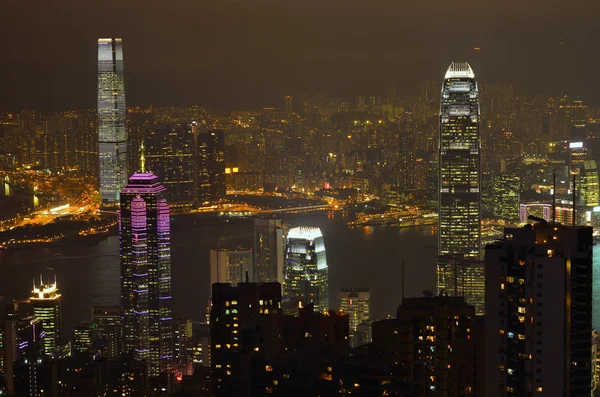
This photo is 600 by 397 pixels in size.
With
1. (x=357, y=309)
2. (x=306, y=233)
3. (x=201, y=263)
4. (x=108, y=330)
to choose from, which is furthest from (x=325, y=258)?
(x=108, y=330)

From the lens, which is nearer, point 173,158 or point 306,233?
point 306,233

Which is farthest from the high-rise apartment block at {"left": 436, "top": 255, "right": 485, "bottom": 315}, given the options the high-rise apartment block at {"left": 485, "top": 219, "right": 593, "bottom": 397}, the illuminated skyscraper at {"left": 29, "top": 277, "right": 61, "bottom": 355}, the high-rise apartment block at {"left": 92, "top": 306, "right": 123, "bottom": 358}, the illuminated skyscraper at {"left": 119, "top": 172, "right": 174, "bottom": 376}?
the illuminated skyscraper at {"left": 29, "top": 277, "right": 61, "bottom": 355}

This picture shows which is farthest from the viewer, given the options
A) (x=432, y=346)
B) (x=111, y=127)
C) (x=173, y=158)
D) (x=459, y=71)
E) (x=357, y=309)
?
(x=173, y=158)

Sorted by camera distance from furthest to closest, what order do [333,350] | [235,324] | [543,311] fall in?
[235,324] < [333,350] < [543,311]

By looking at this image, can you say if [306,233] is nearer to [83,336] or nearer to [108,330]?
[108,330]

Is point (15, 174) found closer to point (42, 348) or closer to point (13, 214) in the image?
point (13, 214)

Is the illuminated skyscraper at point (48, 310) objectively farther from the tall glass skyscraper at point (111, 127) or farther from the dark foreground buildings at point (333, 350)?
the dark foreground buildings at point (333, 350)

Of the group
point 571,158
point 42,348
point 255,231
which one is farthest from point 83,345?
point 571,158
